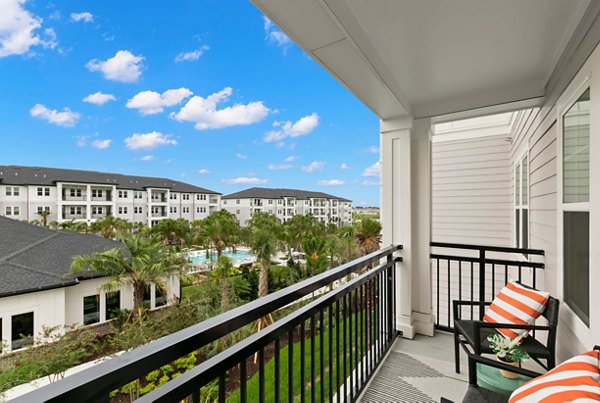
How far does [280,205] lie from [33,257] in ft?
67.8

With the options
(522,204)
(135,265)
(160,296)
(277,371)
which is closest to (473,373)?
(277,371)

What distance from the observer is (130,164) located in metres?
22.6

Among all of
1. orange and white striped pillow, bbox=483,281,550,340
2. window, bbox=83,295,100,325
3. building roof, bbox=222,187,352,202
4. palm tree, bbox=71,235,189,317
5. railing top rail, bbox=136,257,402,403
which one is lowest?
window, bbox=83,295,100,325

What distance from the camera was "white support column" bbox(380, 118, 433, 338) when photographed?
9.40 ft

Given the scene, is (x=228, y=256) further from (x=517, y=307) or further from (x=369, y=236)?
(x=517, y=307)

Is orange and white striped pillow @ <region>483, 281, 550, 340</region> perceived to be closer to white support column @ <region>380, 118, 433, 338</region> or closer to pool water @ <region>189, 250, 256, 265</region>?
white support column @ <region>380, 118, 433, 338</region>

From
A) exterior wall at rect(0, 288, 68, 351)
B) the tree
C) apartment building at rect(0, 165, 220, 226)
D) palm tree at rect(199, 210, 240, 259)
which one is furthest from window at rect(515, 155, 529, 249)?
palm tree at rect(199, 210, 240, 259)

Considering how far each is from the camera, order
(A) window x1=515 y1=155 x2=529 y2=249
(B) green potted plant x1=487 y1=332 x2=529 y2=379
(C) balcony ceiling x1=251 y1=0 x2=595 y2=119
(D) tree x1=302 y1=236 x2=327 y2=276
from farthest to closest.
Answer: (D) tree x1=302 y1=236 x2=327 y2=276
(A) window x1=515 y1=155 x2=529 y2=249
(B) green potted plant x1=487 y1=332 x2=529 y2=379
(C) balcony ceiling x1=251 y1=0 x2=595 y2=119

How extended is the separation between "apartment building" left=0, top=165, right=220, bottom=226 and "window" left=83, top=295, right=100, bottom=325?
3914 millimetres

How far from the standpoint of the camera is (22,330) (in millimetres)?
8273

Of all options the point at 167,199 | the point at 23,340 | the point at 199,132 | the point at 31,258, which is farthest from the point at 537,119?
the point at 199,132

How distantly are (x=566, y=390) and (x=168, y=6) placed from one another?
748 inches

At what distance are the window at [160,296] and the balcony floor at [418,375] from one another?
36.2 feet

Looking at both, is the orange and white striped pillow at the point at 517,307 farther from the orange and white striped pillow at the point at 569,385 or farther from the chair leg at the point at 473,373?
the orange and white striped pillow at the point at 569,385
